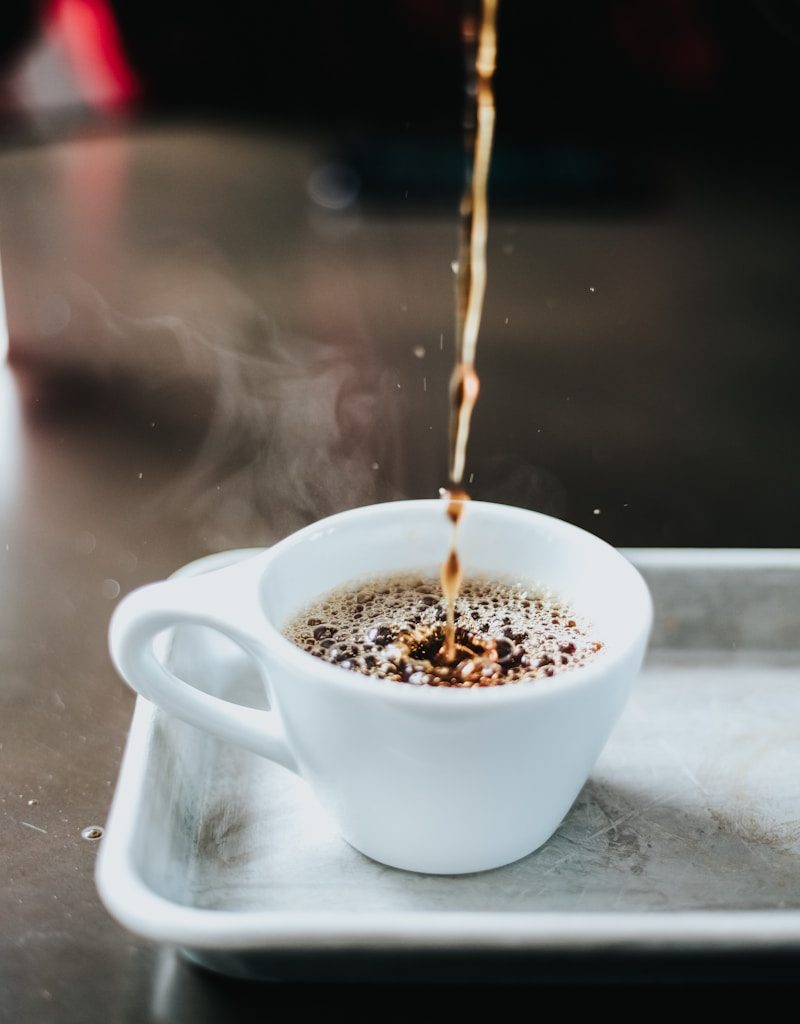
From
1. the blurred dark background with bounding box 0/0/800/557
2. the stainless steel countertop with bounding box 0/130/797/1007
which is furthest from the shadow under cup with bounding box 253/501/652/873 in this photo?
the blurred dark background with bounding box 0/0/800/557

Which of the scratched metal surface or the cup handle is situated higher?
the cup handle

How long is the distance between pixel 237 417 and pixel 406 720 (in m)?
0.83

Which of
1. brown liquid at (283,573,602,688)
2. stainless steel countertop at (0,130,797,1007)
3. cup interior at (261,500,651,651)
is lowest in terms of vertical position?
stainless steel countertop at (0,130,797,1007)

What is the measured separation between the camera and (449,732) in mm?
584

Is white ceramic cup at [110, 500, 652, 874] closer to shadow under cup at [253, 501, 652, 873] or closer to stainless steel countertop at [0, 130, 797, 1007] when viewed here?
shadow under cup at [253, 501, 652, 873]

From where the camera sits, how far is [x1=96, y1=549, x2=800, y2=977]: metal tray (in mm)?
544

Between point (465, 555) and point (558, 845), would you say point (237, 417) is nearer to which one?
point (465, 555)

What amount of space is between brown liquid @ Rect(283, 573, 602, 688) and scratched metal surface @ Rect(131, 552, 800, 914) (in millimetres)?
97

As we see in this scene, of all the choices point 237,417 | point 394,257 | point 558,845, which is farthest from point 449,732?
point 394,257

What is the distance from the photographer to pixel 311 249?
2271mm

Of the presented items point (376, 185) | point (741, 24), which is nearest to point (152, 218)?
point (376, 185)

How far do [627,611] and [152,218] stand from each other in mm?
1867

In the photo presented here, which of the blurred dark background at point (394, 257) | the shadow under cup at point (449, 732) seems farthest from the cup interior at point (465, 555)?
the blurred dark background at point (394, 257)

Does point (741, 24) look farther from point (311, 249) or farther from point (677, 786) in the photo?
point (677, 786)
